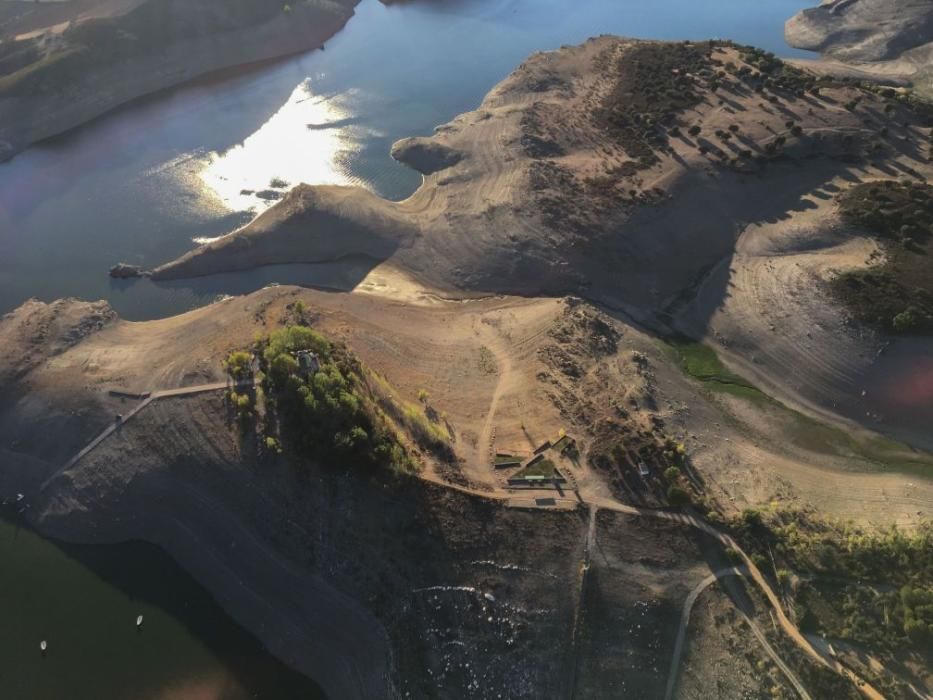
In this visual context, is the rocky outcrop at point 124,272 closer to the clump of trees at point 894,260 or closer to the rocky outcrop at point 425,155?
the rocky outcrop at point 425,155

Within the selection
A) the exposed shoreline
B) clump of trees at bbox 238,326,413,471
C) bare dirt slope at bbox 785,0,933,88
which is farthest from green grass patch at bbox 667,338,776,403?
bare dirt slope at bbox 785,0,933,88

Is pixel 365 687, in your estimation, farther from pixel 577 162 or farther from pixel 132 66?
pixel 132 66

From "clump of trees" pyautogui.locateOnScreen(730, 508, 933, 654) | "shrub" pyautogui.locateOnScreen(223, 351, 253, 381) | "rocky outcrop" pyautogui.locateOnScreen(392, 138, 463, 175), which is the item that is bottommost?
→ "clump of trees" pyautogui.locateOnScreen(730, 508, 933, 654)

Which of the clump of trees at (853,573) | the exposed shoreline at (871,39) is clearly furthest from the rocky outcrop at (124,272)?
the exposed shoreline at (871,39)

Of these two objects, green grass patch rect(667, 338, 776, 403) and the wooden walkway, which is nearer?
the wooden walkway

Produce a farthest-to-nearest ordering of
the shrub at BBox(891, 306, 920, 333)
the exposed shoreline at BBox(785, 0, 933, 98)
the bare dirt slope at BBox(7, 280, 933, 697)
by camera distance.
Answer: the exposed shoreline at BBox(785, 0, 933, 98), the shrub at BBox(891, 306, 920, 333), the bare dirt slope at BBox(7, 280, 933, 697)

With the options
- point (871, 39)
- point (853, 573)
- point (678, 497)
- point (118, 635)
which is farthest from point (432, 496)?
point (871, 39)

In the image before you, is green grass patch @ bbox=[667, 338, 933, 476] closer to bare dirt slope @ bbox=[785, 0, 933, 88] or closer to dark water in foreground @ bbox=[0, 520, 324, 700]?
dark water in foreground @ bbox=[0, 520, 324, 700]

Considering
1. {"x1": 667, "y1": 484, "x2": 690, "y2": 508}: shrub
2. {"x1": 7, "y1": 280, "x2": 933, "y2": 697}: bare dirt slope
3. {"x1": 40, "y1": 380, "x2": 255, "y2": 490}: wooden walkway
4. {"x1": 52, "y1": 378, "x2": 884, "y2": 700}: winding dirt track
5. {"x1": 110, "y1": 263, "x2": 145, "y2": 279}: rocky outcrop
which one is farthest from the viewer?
{"x1": 110, "y1": 263, "x2": 145, "y2": 279}: rocky outcrop

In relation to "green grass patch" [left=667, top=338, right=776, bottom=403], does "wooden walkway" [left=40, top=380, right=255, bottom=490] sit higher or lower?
higher
